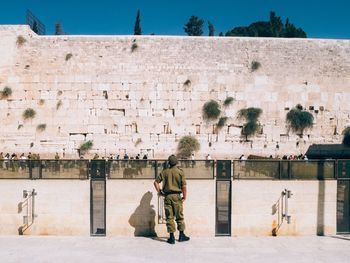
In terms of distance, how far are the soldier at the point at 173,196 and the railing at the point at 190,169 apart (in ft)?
1.26

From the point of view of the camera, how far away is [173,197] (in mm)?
6359

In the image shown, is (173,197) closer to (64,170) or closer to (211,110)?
(64,170)

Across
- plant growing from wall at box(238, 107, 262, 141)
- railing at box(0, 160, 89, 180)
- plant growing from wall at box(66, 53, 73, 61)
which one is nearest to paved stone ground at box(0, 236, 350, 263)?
railing at box(0, 160, 89, 180)

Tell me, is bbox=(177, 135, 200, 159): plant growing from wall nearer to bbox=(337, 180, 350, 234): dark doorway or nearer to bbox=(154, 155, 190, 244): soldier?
bbox=(337, 180, 350, 234): dark doorway

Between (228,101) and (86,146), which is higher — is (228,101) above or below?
above

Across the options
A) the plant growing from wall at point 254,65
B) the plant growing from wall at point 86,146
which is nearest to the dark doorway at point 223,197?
the plant growing from wall at point 86,146

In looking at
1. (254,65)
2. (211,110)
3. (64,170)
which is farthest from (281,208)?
(254,65)

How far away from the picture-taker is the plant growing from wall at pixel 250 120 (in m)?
19.6

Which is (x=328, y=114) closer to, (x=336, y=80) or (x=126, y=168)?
(x=336, y=80)

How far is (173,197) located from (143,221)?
76cm

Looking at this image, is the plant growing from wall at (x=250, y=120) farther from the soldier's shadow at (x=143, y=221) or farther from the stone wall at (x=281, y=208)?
the soldier's shadow at (x=143, y=221)

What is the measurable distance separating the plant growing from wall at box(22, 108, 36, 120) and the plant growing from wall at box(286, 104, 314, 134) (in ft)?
38.4

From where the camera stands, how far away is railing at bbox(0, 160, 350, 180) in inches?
266

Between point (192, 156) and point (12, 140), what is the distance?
825 cm
